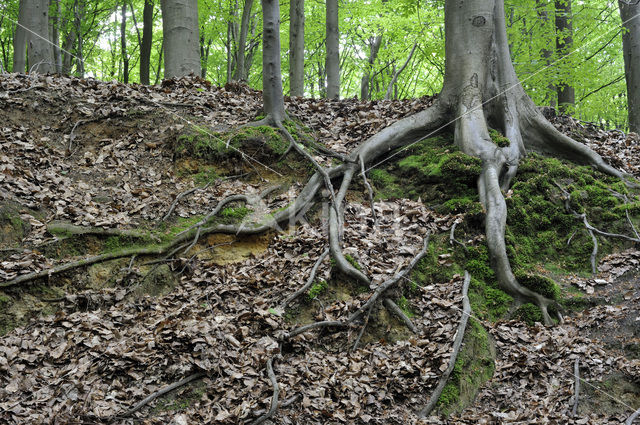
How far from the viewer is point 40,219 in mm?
5234

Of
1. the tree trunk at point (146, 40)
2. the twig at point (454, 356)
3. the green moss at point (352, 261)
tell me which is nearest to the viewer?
the twig at point (454, 356)

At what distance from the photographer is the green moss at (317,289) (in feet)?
15.9

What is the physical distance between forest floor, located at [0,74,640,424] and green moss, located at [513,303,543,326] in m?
0.03

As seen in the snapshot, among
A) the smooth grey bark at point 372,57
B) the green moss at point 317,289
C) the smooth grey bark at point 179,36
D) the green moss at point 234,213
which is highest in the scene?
the smooth grey bark at point 372,57

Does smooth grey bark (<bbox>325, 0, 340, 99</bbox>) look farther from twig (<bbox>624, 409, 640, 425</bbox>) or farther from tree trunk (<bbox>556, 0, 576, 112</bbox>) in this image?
twig (<bbox>624, 409, 640, 425</bbox>)

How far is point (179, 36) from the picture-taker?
9000mm

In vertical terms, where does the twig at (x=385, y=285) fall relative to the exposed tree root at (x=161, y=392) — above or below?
above

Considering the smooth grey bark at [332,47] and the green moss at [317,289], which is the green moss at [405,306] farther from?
the smooth grey bark at [332,47]

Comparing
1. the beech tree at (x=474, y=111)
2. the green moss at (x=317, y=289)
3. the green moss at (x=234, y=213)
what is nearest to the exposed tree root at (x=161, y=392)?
the green moss at (x=317, y=289)

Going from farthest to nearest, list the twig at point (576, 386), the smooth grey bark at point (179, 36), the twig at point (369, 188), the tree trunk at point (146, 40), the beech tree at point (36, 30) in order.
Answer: the tree trunk at point (146, 40)
the beech tree at point (36, 30)
the smooth grey bark at point (179, 36)
the twig at point (369, 188)
the twig at point (576, 386)

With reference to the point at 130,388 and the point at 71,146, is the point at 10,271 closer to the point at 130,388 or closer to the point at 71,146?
the point at 130,388

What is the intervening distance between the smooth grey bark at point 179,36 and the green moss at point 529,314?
24.1 feet

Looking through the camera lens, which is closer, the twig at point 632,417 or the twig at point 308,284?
the twig at point 632,417

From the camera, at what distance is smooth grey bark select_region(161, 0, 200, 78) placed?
895 centimetres
